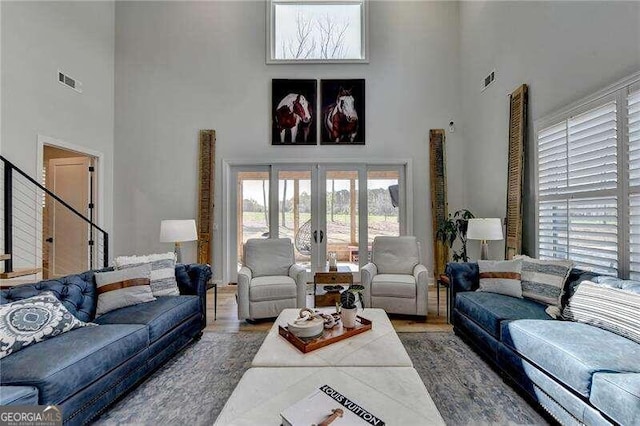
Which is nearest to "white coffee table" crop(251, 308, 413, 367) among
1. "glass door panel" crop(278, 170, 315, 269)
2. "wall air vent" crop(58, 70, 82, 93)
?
"glass door panel" crop(278, 170, 315, 269)

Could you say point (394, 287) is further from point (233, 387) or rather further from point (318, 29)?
point (318, 29)

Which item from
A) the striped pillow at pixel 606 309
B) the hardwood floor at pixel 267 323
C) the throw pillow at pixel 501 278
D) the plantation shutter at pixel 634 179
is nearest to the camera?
the striped pillow at pixel 606 309

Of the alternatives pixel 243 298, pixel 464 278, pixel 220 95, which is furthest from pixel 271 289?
pixel 220 95

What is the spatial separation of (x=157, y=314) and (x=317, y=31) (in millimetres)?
5062

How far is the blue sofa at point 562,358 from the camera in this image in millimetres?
1318

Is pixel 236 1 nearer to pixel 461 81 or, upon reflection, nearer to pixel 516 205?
pixel 461 81

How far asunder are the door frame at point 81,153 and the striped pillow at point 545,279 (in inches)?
218

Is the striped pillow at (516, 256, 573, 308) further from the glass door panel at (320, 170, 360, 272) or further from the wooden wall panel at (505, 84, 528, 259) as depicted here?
the glass door panel at (320, 170, 360, 272)

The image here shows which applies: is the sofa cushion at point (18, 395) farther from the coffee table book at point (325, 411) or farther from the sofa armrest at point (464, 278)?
the sofa armrest at point (464, 278)

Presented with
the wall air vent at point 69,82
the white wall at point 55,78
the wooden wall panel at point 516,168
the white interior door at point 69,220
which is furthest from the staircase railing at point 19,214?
the wooden wall panel at point 516,168

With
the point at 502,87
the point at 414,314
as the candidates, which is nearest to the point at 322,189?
the point at 414,314

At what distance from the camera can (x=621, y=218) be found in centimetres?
225

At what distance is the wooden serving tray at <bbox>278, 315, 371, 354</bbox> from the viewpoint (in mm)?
1778

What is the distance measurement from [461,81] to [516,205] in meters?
2.59
